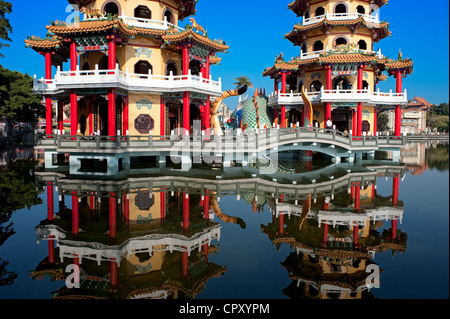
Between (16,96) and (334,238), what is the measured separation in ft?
120

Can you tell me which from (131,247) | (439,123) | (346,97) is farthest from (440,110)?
(131,247)

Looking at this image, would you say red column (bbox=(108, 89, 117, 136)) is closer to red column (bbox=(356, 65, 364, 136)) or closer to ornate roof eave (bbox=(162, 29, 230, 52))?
ornate roof eave (bbox=(162, 29, 230, 52))

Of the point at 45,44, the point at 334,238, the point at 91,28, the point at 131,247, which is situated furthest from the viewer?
the point at 45,44

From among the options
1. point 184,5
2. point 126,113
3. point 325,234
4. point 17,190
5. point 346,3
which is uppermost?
point 346,3

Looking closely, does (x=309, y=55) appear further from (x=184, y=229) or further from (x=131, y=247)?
(x=131, y=247)

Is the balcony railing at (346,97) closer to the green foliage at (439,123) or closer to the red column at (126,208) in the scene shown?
the red column at (126,208)

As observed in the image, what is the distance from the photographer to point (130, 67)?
2109 centimetres

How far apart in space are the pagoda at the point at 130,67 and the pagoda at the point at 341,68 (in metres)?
8.78

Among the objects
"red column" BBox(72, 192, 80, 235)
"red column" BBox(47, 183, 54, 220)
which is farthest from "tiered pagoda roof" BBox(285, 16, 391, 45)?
"red column" BBox(72, 192, 80, 235)

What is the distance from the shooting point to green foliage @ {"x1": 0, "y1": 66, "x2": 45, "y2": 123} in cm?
3369

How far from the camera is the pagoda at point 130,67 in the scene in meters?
18.8

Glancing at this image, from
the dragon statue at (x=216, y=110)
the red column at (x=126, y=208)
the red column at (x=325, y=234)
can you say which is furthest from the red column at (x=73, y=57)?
the red column at (x=325, y=234)
